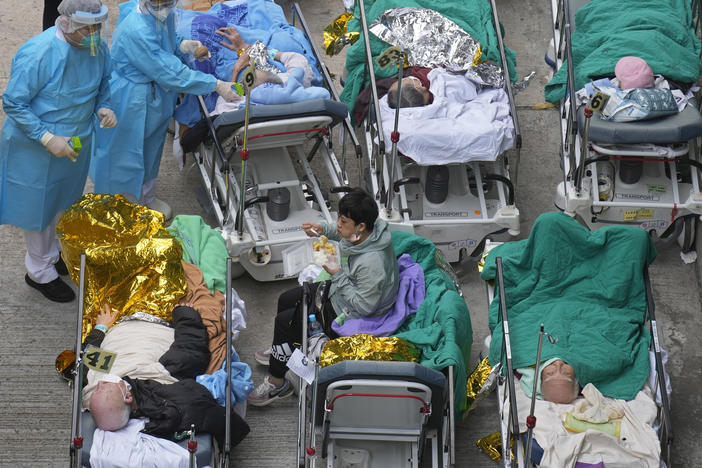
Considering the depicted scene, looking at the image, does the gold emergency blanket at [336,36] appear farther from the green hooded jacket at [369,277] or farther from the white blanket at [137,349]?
the white blanket at [137,349]

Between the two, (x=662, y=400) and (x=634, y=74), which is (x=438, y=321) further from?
(x=634, y=74)

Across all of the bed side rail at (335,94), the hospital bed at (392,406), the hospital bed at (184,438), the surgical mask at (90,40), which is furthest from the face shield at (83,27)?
the hospital bed at (392,406)

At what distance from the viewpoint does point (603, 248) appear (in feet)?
22.8

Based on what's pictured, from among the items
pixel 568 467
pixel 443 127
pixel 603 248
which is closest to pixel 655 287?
pixel 603 248

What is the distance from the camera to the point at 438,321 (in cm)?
655

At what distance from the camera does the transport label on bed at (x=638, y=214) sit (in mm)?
7713

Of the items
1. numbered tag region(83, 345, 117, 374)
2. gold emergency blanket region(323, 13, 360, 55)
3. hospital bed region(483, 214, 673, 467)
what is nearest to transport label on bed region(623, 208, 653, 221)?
hospital bed region(483, 214, 673, 467)

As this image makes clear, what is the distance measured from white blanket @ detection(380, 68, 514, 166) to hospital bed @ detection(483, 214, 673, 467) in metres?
1.10

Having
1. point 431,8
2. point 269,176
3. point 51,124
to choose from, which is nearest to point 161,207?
point 269,176

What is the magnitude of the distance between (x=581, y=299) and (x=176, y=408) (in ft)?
8.15

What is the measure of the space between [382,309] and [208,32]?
2.76 meters

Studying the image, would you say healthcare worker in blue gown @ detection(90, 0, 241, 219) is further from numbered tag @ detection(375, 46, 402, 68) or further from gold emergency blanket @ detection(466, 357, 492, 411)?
gold emergency blanket @ detection(466, 357, 492, 411)

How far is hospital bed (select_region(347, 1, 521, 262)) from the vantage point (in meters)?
7.63

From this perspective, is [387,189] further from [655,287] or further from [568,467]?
[568,467]
